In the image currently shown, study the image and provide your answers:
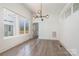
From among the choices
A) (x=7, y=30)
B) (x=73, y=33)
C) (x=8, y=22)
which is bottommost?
(x=73, y=33)

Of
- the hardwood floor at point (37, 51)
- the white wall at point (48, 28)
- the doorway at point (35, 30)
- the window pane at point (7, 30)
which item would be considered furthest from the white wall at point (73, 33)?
the doorway at point (35, 30)

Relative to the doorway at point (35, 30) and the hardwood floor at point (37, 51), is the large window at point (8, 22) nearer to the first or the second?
the hardwood floor at point (37, 51)

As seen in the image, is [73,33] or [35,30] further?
[35,30]

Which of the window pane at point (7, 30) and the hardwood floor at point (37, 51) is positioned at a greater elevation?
the window pane at point (7, 30)

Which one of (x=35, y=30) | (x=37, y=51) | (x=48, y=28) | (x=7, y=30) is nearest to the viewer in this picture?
(x=37, y=51)

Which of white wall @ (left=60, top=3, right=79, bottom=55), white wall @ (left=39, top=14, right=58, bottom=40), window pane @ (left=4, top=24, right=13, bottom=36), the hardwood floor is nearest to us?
white wall @ (left=60, top=3, right=79, bottom=55)

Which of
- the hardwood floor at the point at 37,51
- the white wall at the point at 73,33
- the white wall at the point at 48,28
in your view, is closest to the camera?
the white wall at the point at 73,33

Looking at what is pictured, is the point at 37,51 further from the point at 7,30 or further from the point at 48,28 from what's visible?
the point at 48,28

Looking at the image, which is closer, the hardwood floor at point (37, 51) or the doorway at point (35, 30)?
the hardwood floor at point (37, 51)

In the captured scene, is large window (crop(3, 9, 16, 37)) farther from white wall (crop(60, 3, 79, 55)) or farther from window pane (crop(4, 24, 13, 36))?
white wall (crop(60, 3, 79, 55))

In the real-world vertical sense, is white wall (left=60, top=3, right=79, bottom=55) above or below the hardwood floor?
above

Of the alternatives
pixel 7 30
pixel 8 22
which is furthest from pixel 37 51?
pixel 8 22

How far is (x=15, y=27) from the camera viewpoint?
6215 millimetres

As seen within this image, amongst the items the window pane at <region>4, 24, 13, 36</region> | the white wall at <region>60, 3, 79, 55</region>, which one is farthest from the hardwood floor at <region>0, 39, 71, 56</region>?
the window pane at <region>4, 24, 13, 36</region>
